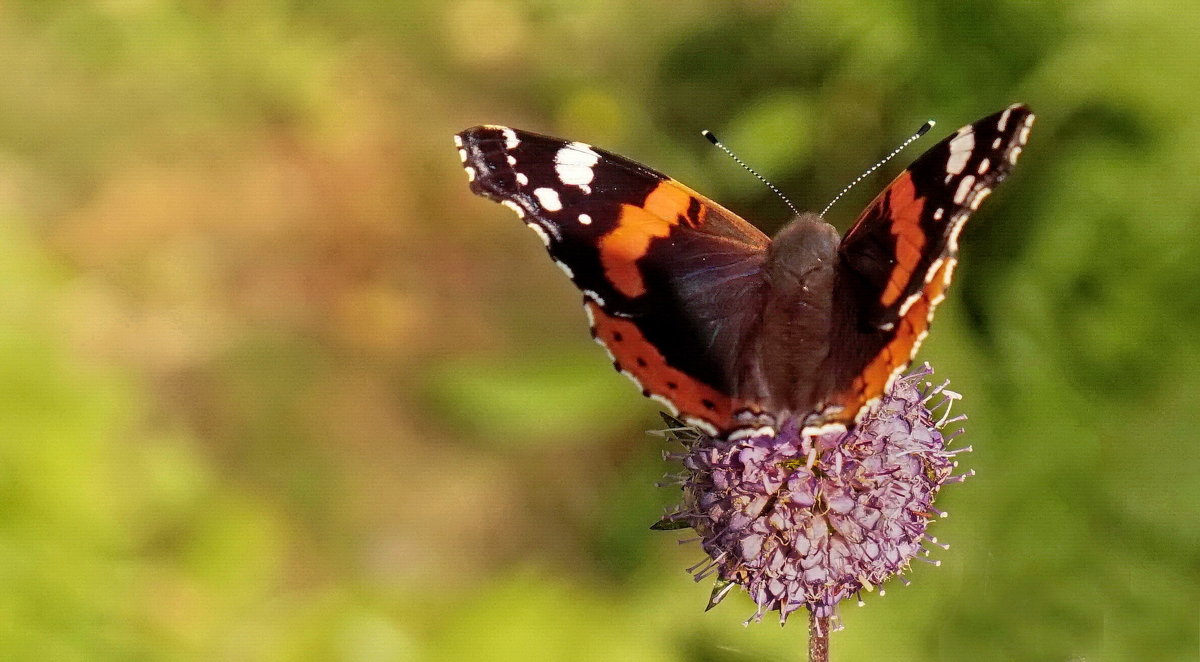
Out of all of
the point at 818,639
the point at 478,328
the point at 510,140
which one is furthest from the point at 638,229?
the point at 478,328

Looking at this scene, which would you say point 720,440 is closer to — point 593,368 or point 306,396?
point 593,368

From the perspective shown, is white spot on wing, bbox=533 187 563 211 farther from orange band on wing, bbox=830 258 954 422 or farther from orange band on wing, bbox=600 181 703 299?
orange band on wing, bbox=830 258 954 422

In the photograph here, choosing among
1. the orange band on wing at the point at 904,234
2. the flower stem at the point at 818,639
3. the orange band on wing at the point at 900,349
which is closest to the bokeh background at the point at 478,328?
the flower stem at the point at 818,639

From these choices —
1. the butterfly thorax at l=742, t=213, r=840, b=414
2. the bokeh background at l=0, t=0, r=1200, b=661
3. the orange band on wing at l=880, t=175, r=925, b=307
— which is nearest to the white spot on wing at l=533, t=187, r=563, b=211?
the butterfly thorax at l=742, t=213, r=840, b=414

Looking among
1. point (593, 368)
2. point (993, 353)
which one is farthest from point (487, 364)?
→ point (993, 353)

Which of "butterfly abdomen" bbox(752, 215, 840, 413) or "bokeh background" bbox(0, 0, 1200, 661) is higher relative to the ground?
"bokeh background" bbox(0, 0, 1200, 661)

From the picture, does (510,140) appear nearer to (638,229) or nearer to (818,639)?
(638,229)
